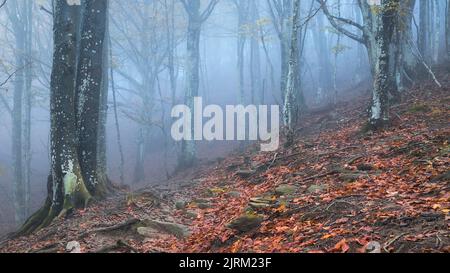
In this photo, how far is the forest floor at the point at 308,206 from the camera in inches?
200

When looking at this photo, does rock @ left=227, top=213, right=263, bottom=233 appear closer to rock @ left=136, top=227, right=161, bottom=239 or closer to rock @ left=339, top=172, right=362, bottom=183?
rock @ left=136, top=227, right=161, bottom=239

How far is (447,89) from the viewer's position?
14344 mm

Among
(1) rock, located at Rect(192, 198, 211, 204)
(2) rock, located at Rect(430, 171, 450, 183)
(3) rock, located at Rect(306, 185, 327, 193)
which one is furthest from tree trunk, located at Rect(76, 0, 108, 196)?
(2) rock, located at Rect(430, 171, 450, 183)

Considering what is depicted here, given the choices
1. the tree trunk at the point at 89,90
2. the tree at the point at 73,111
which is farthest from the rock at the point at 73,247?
the tree trunk at the point at 89,90

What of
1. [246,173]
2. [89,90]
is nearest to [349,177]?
[246,173]

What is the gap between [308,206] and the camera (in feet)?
21.8

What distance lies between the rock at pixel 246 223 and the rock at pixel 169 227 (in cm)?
135

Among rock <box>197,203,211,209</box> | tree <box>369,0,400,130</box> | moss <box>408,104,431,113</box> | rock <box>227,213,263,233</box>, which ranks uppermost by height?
tree <box>369,0,400,130</box>

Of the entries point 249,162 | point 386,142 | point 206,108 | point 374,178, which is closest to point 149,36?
point 206,108

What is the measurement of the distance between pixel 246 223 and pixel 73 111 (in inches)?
241

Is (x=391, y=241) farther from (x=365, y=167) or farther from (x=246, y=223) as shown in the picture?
(x=365, y=167)

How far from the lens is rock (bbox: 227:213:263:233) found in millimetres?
6488

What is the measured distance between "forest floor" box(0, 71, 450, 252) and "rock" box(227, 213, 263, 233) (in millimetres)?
16

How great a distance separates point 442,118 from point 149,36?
72.0ft
